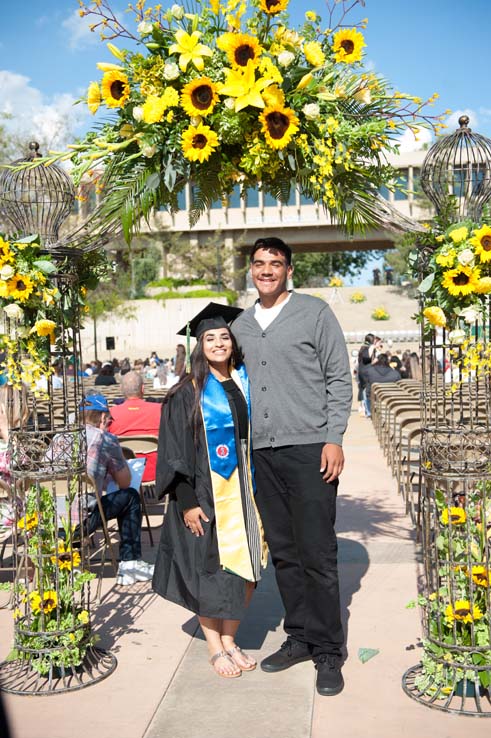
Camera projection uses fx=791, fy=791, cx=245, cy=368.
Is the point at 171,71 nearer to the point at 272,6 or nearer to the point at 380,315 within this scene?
the point at 272,6

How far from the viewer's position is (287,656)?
412 centimetres

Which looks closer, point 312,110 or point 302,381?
point 312,110

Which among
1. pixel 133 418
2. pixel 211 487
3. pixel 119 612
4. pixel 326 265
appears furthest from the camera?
pixel 326 265

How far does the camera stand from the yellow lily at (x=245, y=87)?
3.65m

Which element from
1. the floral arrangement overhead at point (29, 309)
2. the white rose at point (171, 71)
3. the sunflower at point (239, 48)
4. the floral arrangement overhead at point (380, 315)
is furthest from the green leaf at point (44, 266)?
the floral arrangement overhead at point (380, 315)

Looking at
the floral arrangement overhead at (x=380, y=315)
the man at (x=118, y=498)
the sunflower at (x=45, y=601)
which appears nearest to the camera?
the sunflower at (x=45, y=601)

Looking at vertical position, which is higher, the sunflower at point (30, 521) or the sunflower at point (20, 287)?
the sunflower at point (20, 287)

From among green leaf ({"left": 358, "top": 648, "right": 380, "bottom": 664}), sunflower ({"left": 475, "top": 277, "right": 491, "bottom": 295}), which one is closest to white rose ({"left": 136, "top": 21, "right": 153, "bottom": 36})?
sunflower ({"left": 475, "top": 277, "right": 491, "bottom": 295})

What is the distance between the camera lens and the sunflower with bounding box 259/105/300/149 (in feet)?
12.2

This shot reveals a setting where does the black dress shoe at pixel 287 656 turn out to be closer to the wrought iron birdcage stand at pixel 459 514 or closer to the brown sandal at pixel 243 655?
the brown sandal at pixel 243 655

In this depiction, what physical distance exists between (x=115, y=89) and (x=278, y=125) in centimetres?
81

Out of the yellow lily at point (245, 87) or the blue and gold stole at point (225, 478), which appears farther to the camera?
the blue and gold stole at point (225, 478)

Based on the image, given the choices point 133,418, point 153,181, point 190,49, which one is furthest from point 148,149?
point 133,418

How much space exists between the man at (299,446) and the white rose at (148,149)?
28.2 inches
